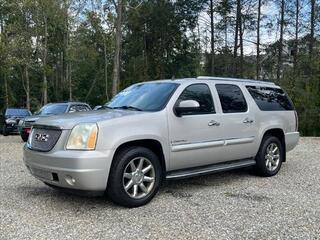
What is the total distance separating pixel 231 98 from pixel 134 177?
2.51 meters

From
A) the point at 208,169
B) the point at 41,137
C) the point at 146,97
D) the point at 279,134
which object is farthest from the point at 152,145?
the point at 279,134

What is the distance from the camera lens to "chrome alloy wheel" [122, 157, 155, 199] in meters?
5.76

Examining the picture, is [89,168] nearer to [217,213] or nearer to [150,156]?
[150,156]

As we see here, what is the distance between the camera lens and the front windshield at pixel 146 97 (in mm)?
6430

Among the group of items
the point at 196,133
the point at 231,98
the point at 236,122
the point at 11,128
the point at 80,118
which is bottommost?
the point at 11,128

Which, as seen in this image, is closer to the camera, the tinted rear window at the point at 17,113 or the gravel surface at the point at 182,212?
the gravel surface at the point at 182,212

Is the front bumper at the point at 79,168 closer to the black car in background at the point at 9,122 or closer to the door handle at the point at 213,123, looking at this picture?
the door handle at the point at 213,123

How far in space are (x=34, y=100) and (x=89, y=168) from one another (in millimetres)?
42373

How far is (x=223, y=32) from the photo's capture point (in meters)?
41.1

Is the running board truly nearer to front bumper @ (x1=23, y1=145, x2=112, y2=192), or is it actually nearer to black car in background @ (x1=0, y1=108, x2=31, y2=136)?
front bumper @ (x1=23, y1=145, x2=112, y2=192)

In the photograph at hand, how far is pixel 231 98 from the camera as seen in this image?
738cm

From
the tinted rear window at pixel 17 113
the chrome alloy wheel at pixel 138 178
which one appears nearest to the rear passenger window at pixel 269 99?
the chrome alloy wheel at pixel 138 178

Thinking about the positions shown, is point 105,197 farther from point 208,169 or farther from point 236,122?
point 236,122

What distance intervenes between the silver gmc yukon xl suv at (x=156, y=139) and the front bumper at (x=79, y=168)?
0.04 feet
